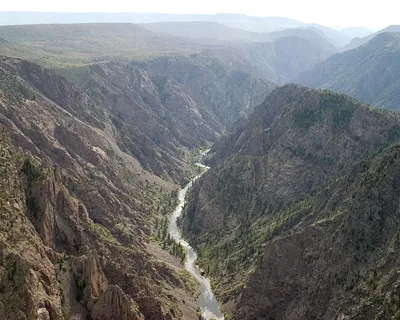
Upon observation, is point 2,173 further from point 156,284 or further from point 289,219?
point 289,219

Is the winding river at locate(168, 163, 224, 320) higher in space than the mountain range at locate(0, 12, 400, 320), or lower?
lower

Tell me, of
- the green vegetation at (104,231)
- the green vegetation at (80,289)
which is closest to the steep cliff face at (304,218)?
the green vegetation at (104,231)

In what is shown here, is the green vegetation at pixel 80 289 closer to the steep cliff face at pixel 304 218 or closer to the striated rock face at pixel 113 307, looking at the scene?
the striated rock face at pixel 113 307

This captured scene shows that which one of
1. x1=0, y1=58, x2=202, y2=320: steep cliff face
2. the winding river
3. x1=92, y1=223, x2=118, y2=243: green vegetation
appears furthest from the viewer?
x1=92, y1=223, x2=118, y2=243: green vegetation

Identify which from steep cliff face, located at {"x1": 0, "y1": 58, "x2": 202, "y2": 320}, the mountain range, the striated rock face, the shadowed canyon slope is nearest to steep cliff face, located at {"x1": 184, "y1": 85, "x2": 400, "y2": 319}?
the mountain range

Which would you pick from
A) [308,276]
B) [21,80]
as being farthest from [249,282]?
[21,80]

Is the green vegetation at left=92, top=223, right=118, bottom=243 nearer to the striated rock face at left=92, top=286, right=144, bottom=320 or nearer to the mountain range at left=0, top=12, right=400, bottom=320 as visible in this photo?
the mountain range at left=0, top=12, right=400, bottom=320

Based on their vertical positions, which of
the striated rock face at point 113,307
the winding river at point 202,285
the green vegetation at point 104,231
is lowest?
the winding river at point 202,285
